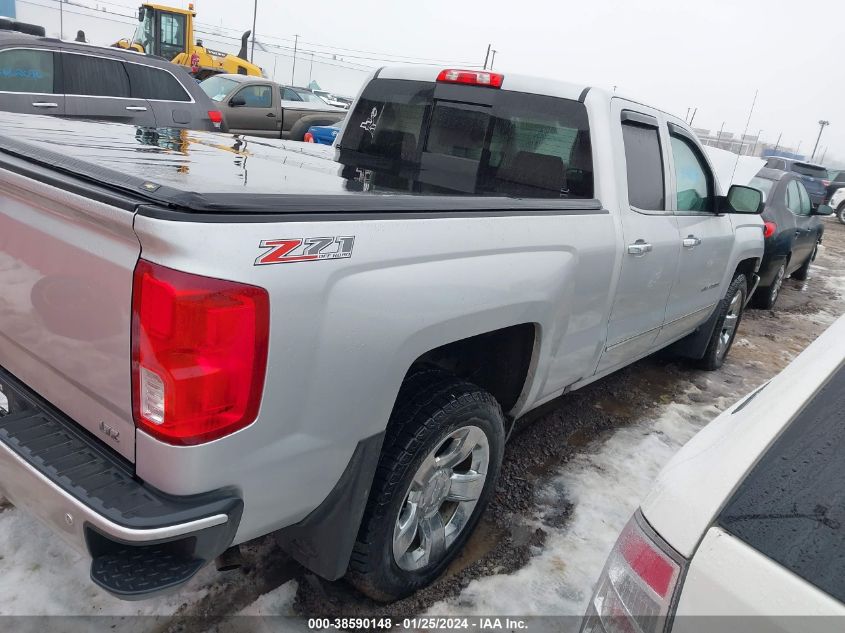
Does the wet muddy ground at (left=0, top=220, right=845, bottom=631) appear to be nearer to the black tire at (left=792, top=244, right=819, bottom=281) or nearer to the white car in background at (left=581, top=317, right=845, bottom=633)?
the white car in background at (left=581, top=317, right=845, bottom=633)

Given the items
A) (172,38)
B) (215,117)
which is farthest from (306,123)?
(172,38)

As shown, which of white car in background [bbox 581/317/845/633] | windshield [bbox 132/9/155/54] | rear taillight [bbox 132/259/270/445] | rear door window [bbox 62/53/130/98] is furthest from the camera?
windshield [bbox 132/9/155/54]

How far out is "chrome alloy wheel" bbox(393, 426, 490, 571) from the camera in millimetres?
2344

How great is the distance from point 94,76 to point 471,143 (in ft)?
18.3

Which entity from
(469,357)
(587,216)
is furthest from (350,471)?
(587,216)

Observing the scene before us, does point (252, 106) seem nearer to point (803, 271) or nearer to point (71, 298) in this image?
point (803, 271)

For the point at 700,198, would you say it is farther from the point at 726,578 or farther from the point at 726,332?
the point at 726,578

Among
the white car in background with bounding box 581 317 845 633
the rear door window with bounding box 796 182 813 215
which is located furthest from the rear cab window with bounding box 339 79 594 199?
the rear door window with bounding box 796 182 813 215

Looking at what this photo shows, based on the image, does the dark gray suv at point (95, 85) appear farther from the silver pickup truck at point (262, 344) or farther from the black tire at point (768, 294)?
the black tire at point (768, 294)

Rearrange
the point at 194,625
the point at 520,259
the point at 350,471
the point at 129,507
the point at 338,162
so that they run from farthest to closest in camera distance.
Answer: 1. the point at 338,162
2. the point at 520,259
3. the point at 194,625
4. the point at 350,471
5. the point at 129,507

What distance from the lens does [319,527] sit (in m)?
1.98

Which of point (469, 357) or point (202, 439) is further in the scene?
point (469, 357)

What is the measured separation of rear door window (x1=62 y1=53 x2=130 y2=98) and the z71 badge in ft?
22.1

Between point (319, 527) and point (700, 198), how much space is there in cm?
351
